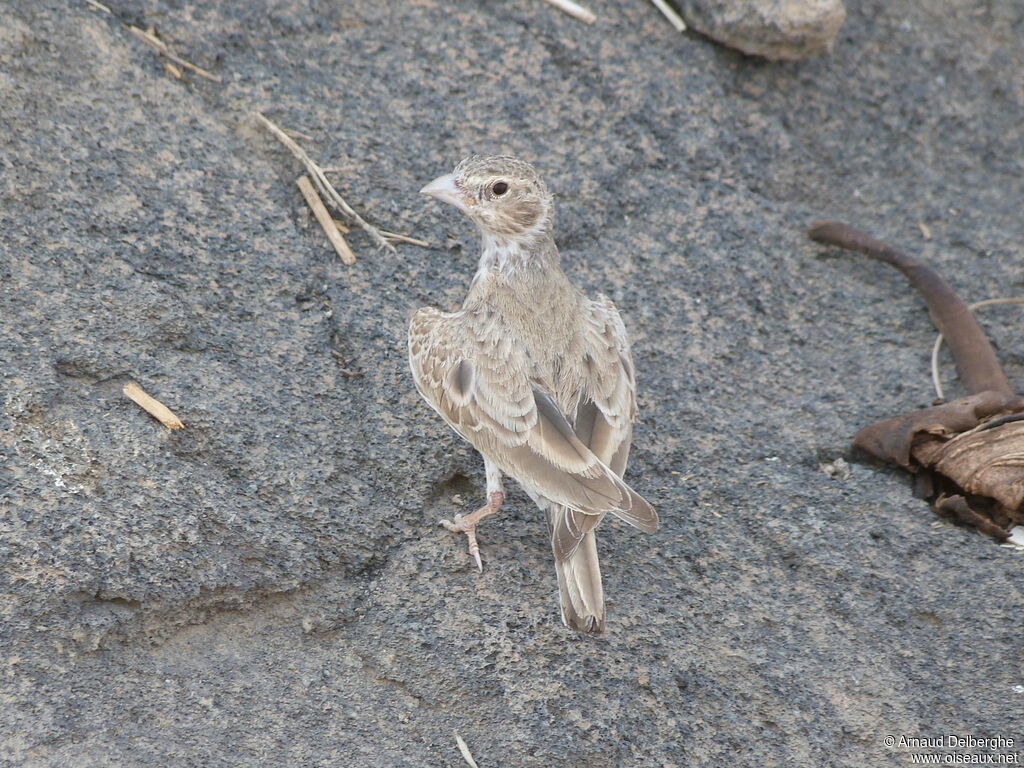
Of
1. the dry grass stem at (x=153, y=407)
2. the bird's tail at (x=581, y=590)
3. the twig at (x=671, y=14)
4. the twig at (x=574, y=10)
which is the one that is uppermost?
the twig at (x=671, y=14)

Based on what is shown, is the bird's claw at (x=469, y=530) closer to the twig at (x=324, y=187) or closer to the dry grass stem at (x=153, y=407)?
the dry grass stem at (x=153, y=407)

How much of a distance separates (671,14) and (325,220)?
2528mm

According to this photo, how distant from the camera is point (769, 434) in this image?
4805 mm

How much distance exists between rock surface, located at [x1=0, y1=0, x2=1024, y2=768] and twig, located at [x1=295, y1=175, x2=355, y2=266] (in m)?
0.06

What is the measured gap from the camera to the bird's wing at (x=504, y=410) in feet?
12.7

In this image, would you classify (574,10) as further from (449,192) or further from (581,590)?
(581,590)

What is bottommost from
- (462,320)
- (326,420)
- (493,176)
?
(326,420)

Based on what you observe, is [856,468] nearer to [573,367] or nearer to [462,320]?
[573,367]

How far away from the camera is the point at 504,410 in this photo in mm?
4207

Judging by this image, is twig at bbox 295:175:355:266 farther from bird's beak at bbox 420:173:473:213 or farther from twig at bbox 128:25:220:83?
twig at bbox 128:25:220:83

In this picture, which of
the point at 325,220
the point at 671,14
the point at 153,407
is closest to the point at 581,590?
the point at 153,407

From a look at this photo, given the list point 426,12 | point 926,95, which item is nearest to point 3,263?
point 426,12

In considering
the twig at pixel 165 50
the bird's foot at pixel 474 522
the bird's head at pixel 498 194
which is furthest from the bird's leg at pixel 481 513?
the twig at pixel 165 50

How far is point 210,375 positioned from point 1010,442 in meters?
3.23
